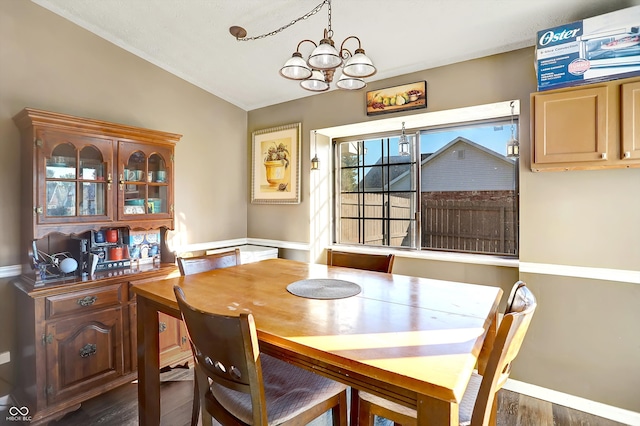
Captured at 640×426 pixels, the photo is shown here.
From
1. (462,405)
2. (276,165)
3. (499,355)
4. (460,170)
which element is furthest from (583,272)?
(276,165)

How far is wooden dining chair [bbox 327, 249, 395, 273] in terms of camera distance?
7.24 ft

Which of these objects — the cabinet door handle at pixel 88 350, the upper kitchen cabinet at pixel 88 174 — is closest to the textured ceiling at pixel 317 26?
the upper kitchen cabinet at pixel 88 174

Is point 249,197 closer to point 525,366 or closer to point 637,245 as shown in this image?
point 525,366

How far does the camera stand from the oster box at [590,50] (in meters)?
1.78

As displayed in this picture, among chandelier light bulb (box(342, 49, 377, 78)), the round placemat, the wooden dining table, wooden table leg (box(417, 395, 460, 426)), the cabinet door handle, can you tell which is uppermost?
chandelier light bulb (box(342, 49, 377, 78))

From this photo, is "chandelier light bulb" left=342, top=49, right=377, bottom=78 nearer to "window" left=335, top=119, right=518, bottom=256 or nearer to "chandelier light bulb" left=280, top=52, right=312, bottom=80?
"chandelier light bulb" left=280, top=52, right=312, bottom=80

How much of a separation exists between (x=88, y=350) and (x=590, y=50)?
3.61 m

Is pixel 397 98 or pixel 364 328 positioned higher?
pixel 397 98

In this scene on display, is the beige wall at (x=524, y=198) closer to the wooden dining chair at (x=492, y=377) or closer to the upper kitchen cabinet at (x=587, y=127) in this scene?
the upper kitchen cabinet at (x=587, y=127)

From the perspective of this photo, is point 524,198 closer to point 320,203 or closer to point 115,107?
point 320,203

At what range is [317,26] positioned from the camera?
2.34m

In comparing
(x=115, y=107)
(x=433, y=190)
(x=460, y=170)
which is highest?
(x=115, y=107)

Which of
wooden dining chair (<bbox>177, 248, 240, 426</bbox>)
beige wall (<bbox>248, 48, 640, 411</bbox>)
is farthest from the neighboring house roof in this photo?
wooden dining chair (<bbox>177, 248, 240, 426</bbox>)

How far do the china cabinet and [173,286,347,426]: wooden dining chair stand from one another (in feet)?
4.24
